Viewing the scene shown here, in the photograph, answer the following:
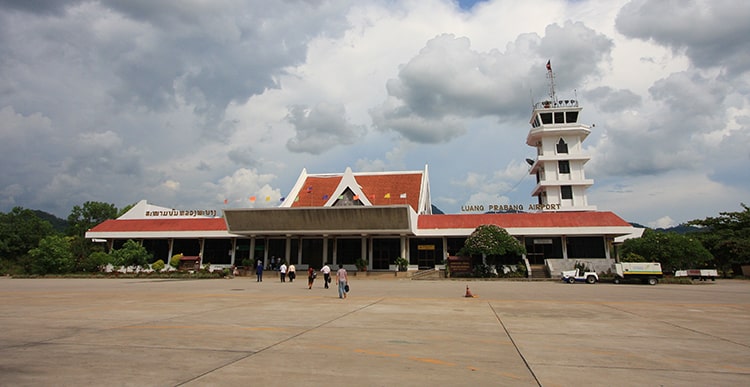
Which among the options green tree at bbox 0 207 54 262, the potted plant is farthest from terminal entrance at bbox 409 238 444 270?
green tree at bbox 0 207 54 262

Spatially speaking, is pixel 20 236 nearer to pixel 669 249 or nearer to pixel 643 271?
pixel 643 271

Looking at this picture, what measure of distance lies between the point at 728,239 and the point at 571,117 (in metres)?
19.2

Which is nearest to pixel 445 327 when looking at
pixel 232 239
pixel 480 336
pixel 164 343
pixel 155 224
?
pixel 480 336

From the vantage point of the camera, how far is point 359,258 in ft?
131

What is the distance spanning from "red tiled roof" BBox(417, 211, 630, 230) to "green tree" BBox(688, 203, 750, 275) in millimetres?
10342

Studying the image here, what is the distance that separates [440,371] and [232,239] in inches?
1613

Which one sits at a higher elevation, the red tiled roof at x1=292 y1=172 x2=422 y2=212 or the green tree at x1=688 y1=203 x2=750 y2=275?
the red tiled roof at x1=292 y1=172 x2=422 y2=212

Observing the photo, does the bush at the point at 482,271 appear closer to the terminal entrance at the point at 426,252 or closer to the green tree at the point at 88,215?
the terminal entrance at the point at 426,252

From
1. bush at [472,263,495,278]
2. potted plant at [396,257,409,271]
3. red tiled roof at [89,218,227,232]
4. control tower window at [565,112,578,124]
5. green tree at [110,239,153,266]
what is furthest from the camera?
control tower window at [565,112,578,124]

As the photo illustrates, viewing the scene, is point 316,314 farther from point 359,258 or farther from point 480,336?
point 359,258

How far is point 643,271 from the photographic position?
1067 inches

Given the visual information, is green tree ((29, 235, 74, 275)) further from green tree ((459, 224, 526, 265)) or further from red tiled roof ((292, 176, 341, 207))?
green tree ((459, 224, 526, 265))

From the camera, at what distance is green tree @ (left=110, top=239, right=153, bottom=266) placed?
37.6 metres

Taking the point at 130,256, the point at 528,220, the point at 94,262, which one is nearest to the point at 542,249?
the point at 528,220
